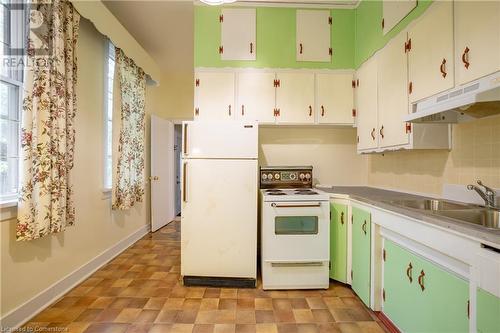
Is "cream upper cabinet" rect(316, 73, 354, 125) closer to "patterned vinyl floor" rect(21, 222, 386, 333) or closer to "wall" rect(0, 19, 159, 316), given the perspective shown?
"patterned vinyl floor" rect(21, 222, 386, 333)

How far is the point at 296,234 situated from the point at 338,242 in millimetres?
423

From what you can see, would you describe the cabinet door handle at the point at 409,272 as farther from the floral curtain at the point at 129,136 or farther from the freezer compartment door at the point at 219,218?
the floral curtain at the point at 129,136

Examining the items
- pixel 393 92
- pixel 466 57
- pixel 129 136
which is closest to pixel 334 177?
pixel 393 92

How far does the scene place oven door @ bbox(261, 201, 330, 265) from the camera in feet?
7.75

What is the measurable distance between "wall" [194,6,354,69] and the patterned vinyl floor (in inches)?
89.6

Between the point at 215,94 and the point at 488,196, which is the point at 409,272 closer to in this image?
the point at 488,196

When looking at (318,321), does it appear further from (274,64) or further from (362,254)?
(274,64)

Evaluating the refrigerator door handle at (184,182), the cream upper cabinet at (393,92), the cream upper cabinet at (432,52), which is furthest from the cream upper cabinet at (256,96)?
the cream upper cabinet at (432,52)

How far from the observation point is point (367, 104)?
2.52 m

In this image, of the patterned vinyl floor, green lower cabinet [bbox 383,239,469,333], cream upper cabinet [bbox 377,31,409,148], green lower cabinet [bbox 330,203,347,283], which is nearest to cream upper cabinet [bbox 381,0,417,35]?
cream upper cabinet [bbox 377,31,409,148]

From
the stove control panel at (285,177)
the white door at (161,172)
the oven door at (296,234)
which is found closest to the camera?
the oven door at (296,234)

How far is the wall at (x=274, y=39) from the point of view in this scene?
9.10ft

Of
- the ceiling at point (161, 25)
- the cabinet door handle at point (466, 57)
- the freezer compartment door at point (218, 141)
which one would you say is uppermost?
the ceiling at point (161, 25)

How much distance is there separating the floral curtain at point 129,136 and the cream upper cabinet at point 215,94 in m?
1.15
